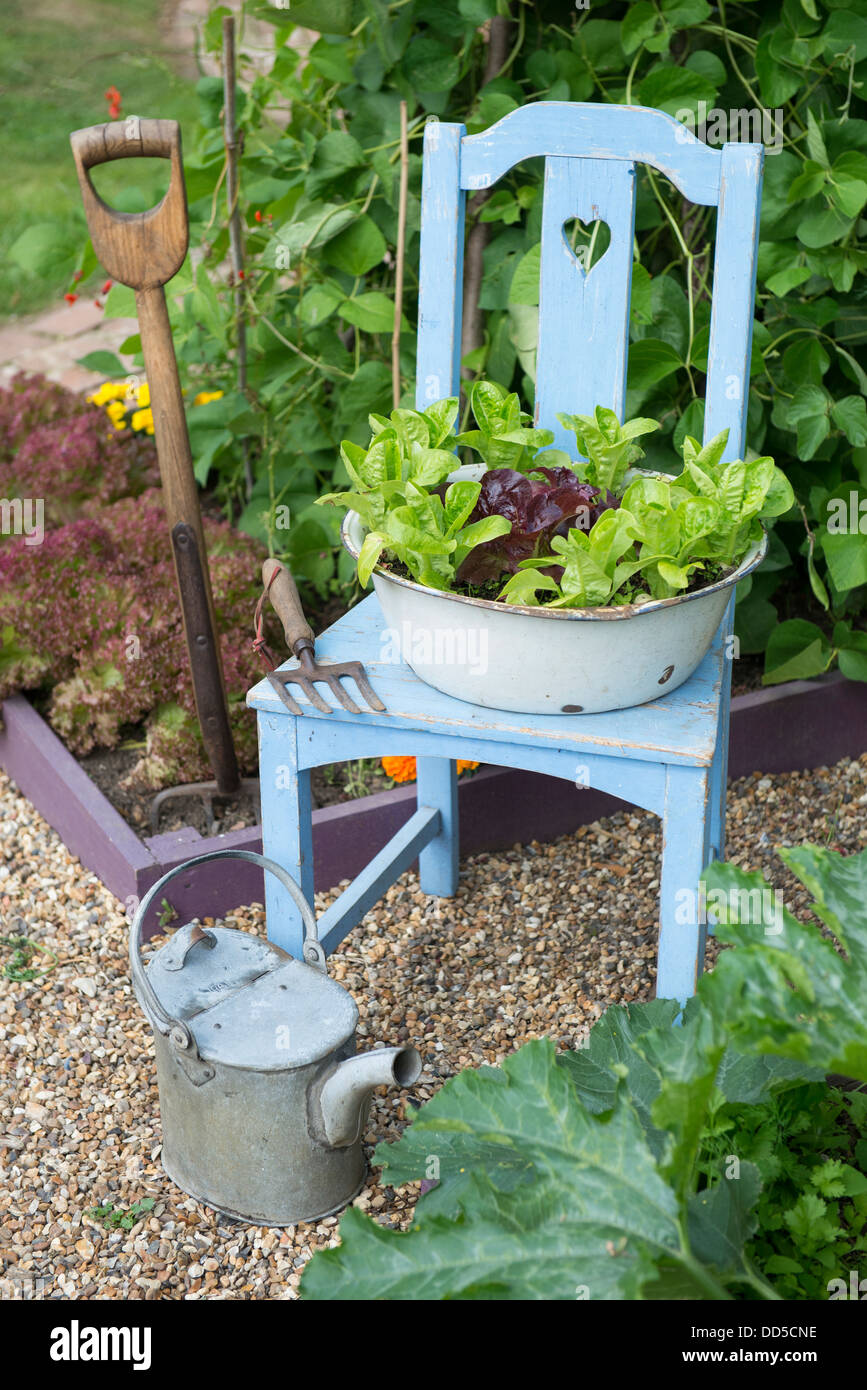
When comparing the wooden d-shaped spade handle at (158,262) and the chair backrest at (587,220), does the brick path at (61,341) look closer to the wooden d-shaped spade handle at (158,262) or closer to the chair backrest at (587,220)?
the wooden d-shaped spade handle at (158,262)

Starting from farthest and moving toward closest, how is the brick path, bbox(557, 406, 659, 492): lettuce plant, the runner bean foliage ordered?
1. the brick path
2. the runner bean foliage
3. bbox(557, 406, 659, 492): lettuce plant

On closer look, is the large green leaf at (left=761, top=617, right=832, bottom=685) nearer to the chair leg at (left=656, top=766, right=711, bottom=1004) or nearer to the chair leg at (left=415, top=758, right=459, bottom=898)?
the chair leg at (left=415, top=758, right=459, bottom=898)

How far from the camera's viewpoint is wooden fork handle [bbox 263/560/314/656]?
1.76 meters

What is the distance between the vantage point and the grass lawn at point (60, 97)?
549 cm

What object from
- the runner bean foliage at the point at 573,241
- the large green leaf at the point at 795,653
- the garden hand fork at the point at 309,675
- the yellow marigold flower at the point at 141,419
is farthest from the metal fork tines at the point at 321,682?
the yellow marigold flower at the point at 141,419

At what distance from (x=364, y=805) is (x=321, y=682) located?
75 cm

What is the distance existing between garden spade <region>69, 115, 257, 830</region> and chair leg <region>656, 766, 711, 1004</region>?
930 mm

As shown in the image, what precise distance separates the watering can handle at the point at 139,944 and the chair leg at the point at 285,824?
0.07 ft

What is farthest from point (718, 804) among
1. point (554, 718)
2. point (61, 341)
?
point (61, 341)

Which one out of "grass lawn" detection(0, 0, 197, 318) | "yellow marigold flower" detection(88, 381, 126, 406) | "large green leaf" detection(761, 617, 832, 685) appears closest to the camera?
"large green leaf" detection(761, 617, 832, 685)

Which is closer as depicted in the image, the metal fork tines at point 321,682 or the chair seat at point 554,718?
the chair seat at point 554,718

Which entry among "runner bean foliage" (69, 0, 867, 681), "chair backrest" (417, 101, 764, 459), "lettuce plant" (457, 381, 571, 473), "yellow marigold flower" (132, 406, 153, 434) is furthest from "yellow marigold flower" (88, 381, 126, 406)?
"lettuce plant" (457, 381, 571, 473)

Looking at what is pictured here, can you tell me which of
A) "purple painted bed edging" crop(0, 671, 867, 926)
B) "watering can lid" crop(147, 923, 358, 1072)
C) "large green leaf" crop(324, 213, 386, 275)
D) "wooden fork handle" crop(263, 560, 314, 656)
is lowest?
"purple painted bed edging" crop(0, 671, 867, 926)

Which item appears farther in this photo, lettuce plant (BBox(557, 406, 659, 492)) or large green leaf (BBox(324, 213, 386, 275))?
large green leaf (BBox(324, 213, 386, 275))
